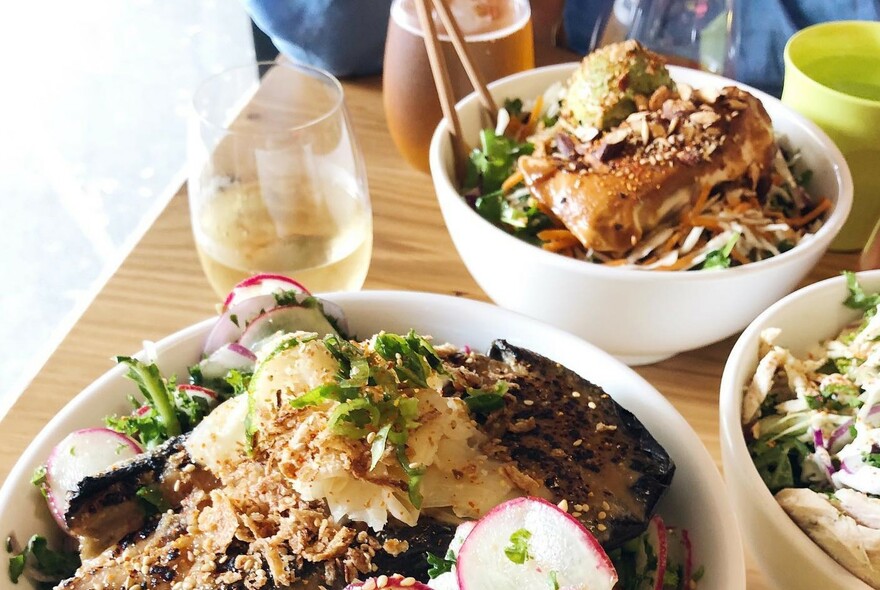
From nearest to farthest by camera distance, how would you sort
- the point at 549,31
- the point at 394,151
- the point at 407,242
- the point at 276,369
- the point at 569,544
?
the point at 569,544
the point at 276,369
the point at 407,242
the point at 394,151
the point at 549,31

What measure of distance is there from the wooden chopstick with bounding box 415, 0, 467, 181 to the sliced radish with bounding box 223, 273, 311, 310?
36cm

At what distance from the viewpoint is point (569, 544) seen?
22.8 inches

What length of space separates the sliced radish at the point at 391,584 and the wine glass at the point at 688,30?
117 cm

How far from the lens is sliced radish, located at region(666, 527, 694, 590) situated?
2.24 ft

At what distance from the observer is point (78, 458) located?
28.2 inches

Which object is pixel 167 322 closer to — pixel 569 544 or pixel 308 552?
pixel 308 552

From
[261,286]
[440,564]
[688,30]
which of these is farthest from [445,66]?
[440,564]

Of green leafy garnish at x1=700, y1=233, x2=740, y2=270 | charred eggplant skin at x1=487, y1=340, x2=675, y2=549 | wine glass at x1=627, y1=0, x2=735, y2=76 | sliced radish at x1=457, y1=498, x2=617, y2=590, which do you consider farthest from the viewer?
wine glass at x1=627, y1=0, x2=735, y2=76

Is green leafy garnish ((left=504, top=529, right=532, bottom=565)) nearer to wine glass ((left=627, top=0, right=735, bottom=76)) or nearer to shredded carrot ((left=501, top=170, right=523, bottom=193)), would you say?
shredded carrot ((left=501, top=170, right=523, bottom=193))

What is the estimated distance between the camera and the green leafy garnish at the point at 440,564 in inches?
24.4

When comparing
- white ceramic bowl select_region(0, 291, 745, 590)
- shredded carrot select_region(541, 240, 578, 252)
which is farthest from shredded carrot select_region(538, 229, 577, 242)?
white ceramic bowl select_region(0, 291, 745, 590)

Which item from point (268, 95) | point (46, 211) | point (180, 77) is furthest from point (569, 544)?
point (180, 77)

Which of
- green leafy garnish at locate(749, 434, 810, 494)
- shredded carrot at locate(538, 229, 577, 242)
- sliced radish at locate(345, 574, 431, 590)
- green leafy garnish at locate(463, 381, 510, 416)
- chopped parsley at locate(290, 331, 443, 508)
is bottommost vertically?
green leafy garnish at locate(749, 434, 810, 494)

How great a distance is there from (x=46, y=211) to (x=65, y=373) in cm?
180
